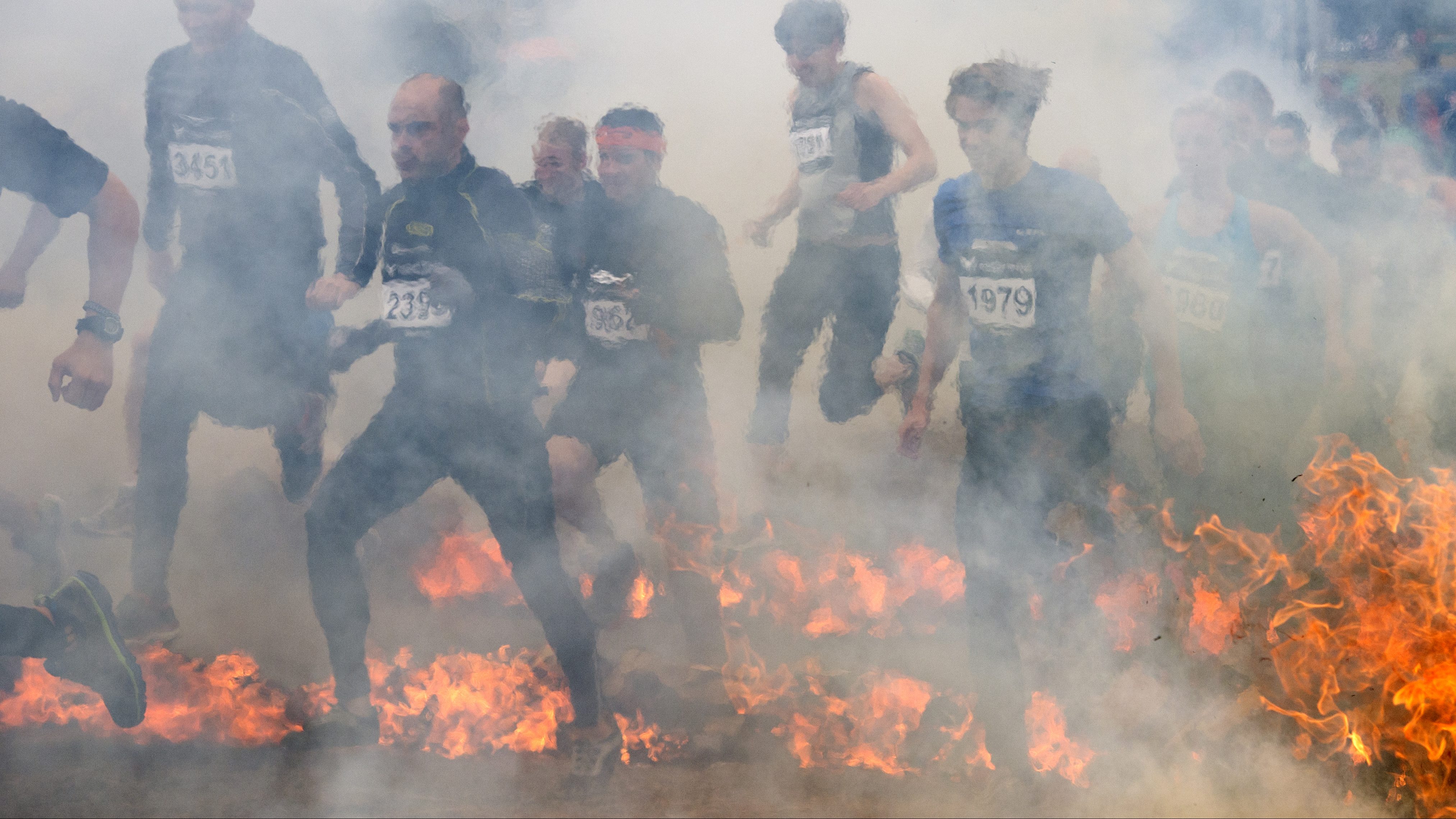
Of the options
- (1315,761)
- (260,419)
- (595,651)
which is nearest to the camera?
(1315,761)

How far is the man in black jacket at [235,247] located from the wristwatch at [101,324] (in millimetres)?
141

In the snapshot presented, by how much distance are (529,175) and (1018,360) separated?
1.80 meters

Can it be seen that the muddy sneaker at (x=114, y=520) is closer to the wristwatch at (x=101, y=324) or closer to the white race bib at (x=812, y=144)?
the wristwatch at (x=101, y=324)

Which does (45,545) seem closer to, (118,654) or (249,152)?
(118,654)

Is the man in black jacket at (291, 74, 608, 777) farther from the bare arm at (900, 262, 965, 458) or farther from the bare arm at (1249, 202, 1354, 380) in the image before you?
the bare arm at (1249, 202, 1354, 380)

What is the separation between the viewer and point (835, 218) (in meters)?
3.65

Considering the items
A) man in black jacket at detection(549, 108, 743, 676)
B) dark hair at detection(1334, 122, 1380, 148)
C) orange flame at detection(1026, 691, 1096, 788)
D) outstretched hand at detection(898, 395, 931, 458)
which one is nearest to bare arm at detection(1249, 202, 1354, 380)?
dark hair at detection(1334, 122, 1380, 148)

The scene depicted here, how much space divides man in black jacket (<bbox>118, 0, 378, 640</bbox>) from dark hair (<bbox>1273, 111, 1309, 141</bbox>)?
3200 millimetres

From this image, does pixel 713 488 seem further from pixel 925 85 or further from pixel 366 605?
pixel 925 85

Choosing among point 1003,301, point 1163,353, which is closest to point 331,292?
point 1003,301

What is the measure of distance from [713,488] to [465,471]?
2.89 ft

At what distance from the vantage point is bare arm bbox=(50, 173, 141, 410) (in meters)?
3.67

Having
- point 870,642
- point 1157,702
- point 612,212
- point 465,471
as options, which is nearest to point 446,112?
point 612,212

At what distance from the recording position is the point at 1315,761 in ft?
10.6
